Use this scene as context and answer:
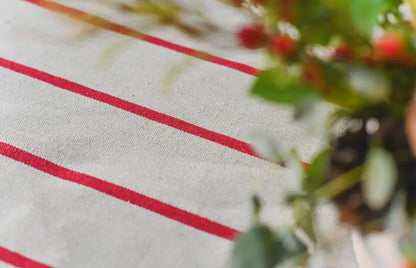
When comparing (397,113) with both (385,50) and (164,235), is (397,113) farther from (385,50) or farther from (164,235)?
(164,235)

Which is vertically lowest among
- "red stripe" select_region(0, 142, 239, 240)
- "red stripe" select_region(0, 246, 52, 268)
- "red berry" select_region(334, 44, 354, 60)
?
"red stripe" select_region(0, 246, 52, 268)

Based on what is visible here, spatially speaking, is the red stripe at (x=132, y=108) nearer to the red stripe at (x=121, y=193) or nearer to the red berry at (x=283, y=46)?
the red stripe at (x=121, y=193)

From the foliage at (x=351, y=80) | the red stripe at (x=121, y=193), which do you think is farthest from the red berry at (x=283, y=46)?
the red stripe at (x=121, y=193)

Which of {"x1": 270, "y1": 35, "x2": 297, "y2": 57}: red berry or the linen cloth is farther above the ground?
{"x1": 270, "y1": 35, "x2": 297, "y2": 57}: red berry

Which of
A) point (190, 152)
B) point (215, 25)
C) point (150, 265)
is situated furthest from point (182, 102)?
point (215, 25)

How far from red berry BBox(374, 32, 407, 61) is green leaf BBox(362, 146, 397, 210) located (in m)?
0.04

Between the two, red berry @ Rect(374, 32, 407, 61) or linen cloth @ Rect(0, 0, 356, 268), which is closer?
red berry @ Rect(374, 32, 407, 61)

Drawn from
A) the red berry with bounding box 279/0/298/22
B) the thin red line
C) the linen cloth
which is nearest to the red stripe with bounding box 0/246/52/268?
the linen cloth

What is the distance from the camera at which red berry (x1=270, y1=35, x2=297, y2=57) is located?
0.29 m

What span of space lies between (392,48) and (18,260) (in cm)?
29

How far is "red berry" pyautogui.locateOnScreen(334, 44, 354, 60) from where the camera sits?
30 centimetres

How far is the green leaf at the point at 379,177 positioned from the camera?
0.29m

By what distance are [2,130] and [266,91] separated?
0.32 metres

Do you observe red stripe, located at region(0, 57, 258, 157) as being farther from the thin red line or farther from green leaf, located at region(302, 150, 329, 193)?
green leaf, located at region(302, 150, 329, 193)
